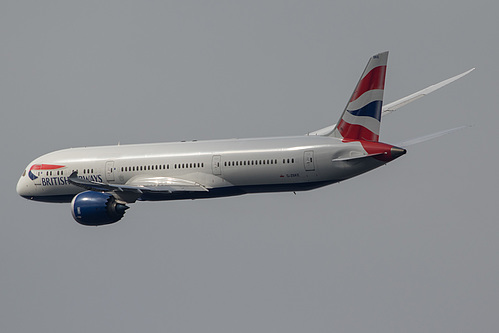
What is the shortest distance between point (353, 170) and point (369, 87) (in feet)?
18.5

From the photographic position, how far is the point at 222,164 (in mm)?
77188

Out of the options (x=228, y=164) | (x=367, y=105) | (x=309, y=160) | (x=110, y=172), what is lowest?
(x=110, y=172)

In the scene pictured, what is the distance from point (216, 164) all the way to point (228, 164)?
0.92 m

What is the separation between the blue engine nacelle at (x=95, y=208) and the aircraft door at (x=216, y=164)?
6.93 m

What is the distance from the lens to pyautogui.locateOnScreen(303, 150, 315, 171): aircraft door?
2953 inches

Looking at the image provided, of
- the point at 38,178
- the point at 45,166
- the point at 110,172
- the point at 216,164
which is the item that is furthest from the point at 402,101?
the point at 38,178

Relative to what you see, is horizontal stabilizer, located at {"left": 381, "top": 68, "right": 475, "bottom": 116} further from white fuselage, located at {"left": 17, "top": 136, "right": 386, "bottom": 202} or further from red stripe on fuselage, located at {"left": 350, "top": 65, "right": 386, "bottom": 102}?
white fuselage, located at {"left": 17, "top": 136, "right": 386, "bottom": 202}

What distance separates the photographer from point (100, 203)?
253 feet

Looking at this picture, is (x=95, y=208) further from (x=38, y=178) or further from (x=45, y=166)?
(x=38, y=178)

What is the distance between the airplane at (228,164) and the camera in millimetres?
74500

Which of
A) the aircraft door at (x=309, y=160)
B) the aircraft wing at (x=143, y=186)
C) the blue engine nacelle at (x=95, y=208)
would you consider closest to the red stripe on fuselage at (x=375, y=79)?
the aircraft door at (x=309, y=160)

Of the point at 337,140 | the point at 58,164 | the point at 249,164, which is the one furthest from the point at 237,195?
the point at 58,164

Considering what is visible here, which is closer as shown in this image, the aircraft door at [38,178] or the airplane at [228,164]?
the airplane at [228,164]

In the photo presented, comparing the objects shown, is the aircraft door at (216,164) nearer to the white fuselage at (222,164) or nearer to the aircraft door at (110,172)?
the white fuselage at (222,164)
